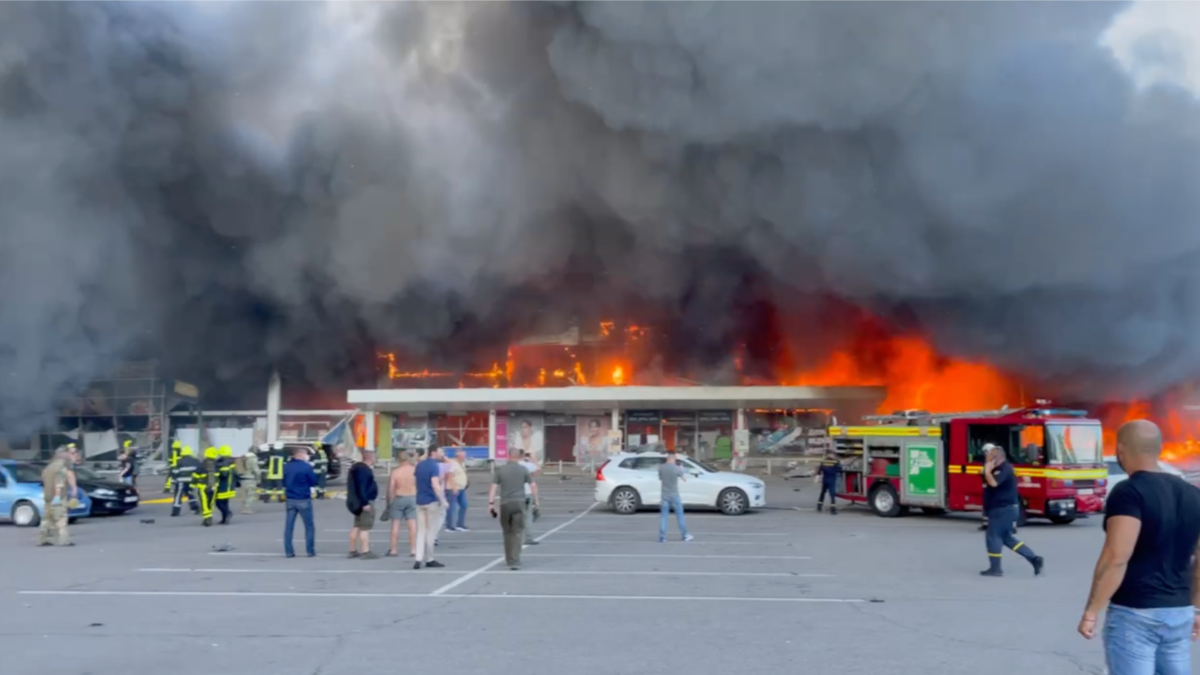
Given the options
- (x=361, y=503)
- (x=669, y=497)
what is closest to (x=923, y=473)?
(x=669, y=497)

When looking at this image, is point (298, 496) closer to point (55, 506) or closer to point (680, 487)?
point (55, 506)

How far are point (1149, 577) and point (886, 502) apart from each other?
16.1m

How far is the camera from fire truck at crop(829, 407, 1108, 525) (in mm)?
17719

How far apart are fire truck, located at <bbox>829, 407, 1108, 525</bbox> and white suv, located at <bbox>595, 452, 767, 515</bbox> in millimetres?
2234

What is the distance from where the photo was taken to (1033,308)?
89.4 ft

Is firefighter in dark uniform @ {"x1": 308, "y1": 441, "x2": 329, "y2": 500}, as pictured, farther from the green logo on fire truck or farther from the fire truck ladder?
the green logo on fire truck

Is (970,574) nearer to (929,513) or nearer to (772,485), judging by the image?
(929,513)

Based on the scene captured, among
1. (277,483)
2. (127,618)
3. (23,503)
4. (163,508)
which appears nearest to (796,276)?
(277,483)

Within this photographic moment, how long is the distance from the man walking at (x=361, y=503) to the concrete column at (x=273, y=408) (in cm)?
2772

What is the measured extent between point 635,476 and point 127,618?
12667 mm

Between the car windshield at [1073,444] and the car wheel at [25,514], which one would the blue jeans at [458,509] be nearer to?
the car wheel at [25,514]

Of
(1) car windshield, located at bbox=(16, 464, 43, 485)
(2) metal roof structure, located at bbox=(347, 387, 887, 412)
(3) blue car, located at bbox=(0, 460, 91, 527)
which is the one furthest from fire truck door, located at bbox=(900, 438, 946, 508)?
(1) car windshield, located at bbox=(16, 464, 43, 485)

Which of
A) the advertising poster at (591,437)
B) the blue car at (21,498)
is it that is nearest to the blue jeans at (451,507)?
the blue car at (21,498)

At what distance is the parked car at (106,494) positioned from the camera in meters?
20.3
